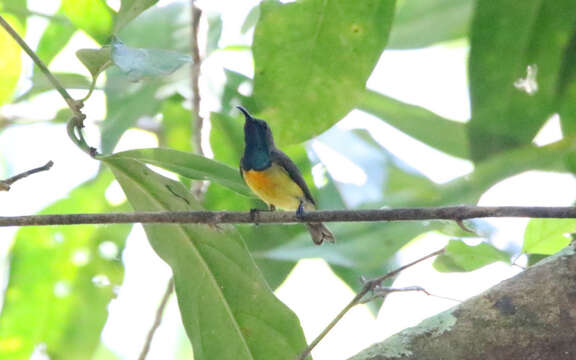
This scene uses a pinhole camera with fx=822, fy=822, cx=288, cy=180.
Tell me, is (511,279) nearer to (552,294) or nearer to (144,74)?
(552,294)

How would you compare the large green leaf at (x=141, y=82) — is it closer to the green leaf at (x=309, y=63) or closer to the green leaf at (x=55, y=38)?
the green leaf at (x=55, y=38)

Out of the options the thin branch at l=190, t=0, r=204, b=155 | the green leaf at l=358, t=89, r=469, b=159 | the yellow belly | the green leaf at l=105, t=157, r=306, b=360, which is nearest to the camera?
the green leaf at l=105, t=157, r=306, b=360

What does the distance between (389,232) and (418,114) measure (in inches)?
33.8

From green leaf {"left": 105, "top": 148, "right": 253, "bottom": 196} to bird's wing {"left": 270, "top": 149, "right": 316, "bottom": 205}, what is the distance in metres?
1.43

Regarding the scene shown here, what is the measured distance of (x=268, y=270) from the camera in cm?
319

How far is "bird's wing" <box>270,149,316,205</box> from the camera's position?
398cm

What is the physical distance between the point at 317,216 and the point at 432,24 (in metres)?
1.93

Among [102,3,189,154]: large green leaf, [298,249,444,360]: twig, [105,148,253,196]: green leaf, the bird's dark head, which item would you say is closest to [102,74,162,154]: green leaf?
[102,3,189,154]: large green leaf

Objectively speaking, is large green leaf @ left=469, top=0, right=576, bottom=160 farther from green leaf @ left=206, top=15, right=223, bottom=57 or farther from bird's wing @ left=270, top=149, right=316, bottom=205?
green leaf @ left=206, top=15, right=223, bottom=57

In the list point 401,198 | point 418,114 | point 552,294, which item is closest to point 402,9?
point 418,114

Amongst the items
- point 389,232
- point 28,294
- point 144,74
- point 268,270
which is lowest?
point 28,294

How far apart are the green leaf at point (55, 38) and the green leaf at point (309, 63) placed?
1957 mm

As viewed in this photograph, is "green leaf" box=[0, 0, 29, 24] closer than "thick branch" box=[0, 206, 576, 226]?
No

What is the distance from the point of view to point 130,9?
219 centimetres
